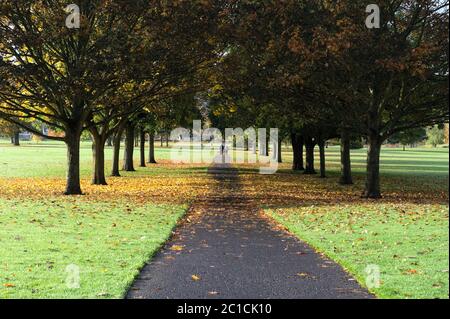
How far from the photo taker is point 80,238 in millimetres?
10250

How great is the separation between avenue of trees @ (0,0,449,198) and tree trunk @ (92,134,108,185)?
4842mm

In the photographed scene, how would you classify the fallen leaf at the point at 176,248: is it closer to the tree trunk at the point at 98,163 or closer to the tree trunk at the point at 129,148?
the tree trunk at the point at 98,163

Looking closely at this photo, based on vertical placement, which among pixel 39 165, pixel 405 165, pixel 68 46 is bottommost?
pixel 405 165

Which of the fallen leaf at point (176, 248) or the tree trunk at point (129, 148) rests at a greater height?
the tree trunk at point (129, 148)

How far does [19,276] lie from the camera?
7121mm

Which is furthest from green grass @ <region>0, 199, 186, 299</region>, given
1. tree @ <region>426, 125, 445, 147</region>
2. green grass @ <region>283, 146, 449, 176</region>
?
green grass @ <region>283, 146, 449, 176</region>

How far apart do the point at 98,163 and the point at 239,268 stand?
18356mm

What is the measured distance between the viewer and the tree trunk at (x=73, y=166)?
19734 mm

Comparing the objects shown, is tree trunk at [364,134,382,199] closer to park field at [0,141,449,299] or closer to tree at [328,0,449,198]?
tree at [328,0,449,198]

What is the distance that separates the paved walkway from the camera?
6.57 meters

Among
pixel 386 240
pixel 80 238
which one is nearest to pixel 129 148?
pixel 80 238

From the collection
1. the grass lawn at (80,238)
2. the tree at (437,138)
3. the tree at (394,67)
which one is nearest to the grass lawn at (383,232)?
the tree at (437,138)

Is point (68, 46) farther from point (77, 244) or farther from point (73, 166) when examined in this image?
point (77, 244)

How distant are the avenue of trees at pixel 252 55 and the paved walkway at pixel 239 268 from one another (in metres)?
6.48
